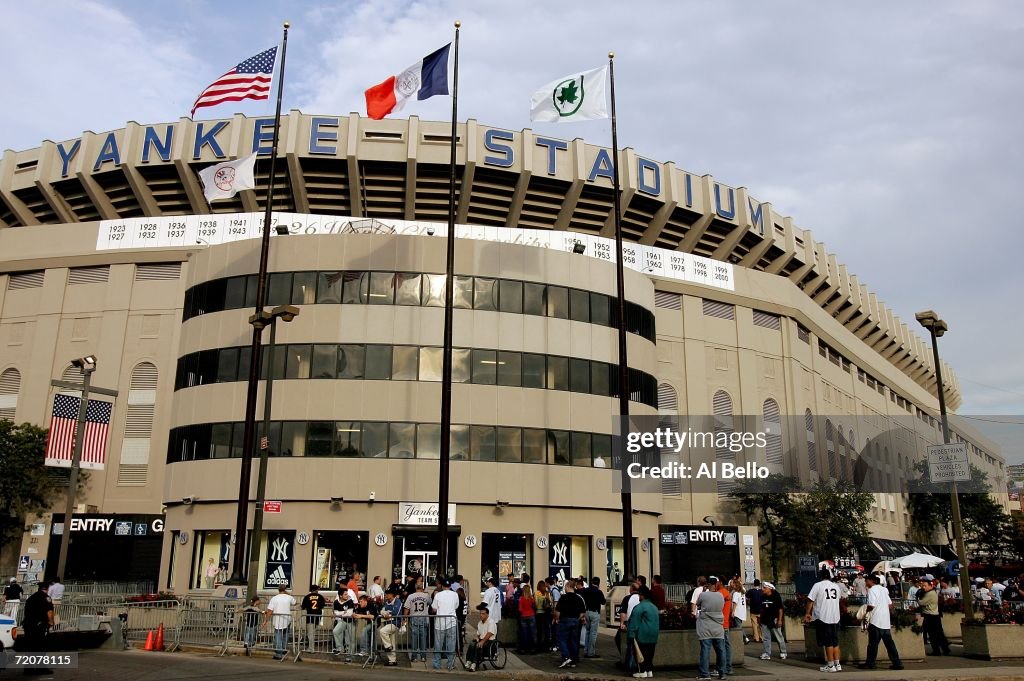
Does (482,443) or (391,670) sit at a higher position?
(482,443)

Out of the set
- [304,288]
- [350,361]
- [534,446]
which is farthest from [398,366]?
[534,446]

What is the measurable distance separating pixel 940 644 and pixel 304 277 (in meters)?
28.8

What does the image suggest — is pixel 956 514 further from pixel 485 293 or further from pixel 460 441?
pixel 485 293

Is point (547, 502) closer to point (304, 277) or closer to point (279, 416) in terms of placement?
point (279, 416)

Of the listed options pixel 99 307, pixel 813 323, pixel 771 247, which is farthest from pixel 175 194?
pixel 813 323

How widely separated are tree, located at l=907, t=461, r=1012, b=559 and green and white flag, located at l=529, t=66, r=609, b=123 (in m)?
52.1

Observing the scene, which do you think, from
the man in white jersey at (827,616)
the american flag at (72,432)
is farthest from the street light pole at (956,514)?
the american flag at (72,432)

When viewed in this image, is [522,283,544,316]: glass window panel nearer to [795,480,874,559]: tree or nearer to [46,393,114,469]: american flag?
[46,393,114,469]: american flag

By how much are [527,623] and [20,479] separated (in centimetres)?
3429

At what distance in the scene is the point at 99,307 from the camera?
156 ft

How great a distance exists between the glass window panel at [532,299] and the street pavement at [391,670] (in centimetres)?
2121

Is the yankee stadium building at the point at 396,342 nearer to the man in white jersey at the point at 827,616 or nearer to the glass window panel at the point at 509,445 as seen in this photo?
the glass window panel at the point at 509,445

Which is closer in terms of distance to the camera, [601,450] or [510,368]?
[510,368]

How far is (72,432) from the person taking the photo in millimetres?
30234
